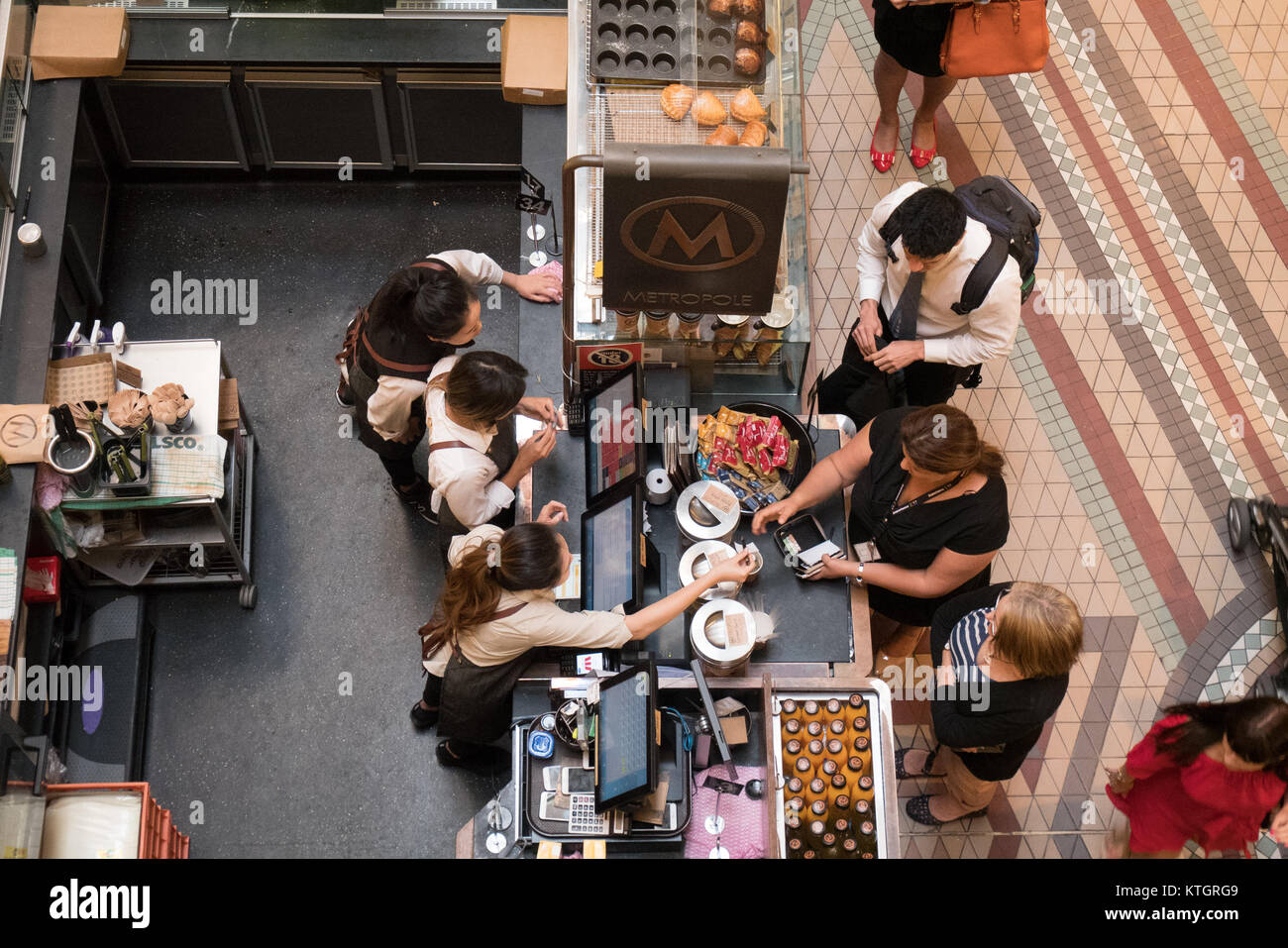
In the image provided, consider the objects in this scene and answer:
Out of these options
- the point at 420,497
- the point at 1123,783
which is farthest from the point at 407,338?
the point at 1123,783

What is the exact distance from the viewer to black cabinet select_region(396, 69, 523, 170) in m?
5.94

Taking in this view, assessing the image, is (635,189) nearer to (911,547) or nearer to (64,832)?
(911,547)

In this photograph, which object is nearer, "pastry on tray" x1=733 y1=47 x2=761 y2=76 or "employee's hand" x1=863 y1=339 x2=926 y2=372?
"employee's hand" x1=863 y1=339 x2=926 y2=372

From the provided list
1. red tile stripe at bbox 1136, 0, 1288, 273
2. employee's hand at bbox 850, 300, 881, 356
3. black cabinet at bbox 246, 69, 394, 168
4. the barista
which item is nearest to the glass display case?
employee's hand at bbox 850, 300, 881, 356

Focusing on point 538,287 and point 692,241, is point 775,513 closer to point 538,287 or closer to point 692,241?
point 692,241

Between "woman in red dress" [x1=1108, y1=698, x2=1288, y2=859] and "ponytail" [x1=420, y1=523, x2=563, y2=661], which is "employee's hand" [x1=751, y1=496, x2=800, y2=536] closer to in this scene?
"ponytail" [x1=420, y1=523, x2=563, y2=661]

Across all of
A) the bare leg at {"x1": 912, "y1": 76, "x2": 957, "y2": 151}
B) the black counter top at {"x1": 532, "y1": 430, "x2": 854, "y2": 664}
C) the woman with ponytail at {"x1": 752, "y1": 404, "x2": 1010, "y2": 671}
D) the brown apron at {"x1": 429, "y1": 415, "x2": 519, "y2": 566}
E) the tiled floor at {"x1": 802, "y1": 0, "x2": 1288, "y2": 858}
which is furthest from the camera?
the bare leg at {"x1": 912, "y1": 76, "x2": 957, "y2": 151}

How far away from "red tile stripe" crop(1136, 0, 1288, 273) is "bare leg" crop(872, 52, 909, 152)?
1907 millimetres

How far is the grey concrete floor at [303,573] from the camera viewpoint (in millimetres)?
5062

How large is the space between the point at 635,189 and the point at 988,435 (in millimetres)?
3029

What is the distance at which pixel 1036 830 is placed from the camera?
198 inches

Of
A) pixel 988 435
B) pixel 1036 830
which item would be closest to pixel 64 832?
pixel 1036 830

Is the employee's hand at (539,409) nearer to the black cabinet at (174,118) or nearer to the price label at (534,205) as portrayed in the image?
the price label at (534,205)

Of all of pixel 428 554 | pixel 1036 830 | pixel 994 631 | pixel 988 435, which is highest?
pixel 994 631
